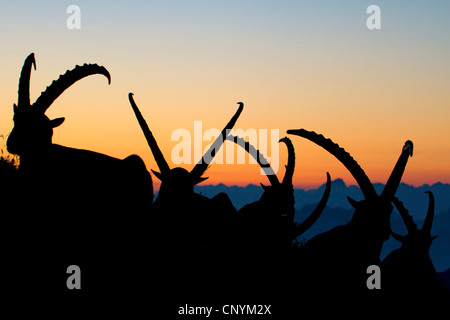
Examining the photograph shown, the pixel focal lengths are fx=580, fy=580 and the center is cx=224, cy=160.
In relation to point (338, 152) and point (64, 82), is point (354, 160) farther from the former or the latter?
point (64, 82)

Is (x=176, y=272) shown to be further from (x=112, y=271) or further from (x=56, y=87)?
(x=56, y=87)

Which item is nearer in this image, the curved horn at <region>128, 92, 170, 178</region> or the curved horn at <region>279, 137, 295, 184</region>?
the curved horn at <region>128, 92, 170, 178</region>

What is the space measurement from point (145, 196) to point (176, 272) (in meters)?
2.27

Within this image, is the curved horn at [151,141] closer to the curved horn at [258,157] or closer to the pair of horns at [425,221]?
the curved horn at [258,157]

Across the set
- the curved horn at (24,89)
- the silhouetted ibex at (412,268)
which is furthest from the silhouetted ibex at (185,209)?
the silhouetted ibex at (412,268)

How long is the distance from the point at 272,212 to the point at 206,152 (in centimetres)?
212

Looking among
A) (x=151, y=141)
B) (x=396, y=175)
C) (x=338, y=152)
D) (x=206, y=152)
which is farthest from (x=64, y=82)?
(x=396, y=175)

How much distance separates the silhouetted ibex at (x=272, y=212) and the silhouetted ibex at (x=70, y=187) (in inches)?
98.7

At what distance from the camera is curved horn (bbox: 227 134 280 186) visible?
14.8m

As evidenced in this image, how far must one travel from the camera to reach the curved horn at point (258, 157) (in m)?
14.8

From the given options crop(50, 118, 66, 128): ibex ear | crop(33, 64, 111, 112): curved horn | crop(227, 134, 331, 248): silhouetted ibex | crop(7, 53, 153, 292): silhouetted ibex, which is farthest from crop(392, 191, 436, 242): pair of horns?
crop(50, 118, 66, 128): ibex ear

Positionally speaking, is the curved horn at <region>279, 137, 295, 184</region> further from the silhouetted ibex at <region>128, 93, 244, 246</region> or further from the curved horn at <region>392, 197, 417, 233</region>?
the curved horn at <region>392, 197, 417, 233</region>

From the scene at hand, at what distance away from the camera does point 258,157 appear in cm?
1544

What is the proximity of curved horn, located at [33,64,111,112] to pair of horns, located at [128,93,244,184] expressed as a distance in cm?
295
